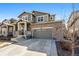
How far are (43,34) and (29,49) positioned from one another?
0.89 m

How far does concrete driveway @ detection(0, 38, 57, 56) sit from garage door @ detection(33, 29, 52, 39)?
131 mm

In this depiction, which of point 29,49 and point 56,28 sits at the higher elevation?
point 56,28

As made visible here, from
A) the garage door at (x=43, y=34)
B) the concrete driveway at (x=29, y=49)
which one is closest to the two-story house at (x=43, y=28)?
the garage door at (x=43, y=34)

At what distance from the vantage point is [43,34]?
4059 millimetres

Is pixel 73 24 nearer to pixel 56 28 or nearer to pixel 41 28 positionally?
pixel 56 28

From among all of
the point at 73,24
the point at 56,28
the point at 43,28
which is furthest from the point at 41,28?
the point at 73,24

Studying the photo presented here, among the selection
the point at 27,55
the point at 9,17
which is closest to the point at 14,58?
the point at 27,55

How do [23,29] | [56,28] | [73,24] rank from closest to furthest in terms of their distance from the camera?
[73,24]
[56,28]
[23,29]

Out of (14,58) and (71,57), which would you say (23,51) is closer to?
(14,58)

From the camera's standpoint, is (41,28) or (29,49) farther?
(41,28)

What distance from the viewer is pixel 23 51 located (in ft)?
10.4

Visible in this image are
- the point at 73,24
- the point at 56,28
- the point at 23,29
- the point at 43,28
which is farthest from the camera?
the point at 43,28

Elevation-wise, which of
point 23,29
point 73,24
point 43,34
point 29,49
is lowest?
point 29,49

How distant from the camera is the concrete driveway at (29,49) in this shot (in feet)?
10.0
